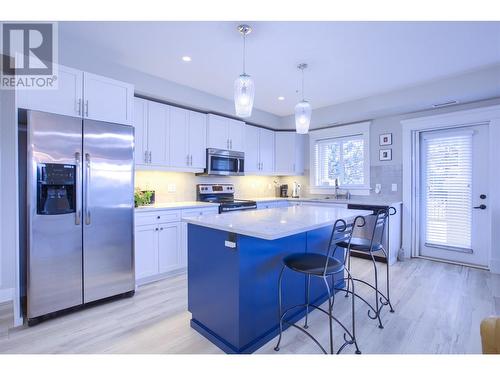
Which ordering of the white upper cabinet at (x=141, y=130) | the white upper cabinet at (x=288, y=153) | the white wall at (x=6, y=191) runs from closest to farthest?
1. the white wall at (x=6, y=191)
2. the white upper cabinet at (x=141, y=130)
3. the white upper cabinet at (x=288, y=153)

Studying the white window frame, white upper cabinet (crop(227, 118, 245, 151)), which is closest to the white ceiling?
white upper cabinet (crop(227, 118, 245, 151))

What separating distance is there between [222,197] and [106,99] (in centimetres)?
242

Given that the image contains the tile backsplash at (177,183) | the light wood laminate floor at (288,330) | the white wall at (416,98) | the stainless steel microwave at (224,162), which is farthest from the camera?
the stainless steel microwave at (224,162)

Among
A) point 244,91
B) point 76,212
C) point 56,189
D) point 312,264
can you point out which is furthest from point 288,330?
point 56,189

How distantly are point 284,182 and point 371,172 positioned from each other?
1893 mm

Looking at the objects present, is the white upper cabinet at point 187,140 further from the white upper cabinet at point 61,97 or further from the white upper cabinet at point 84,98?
the white upper cabinet at point 61,97

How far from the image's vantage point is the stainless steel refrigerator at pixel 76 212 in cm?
215

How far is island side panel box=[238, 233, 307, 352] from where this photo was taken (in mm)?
1758

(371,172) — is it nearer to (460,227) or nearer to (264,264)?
(460,227)

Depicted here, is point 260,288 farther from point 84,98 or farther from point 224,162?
point 224,162

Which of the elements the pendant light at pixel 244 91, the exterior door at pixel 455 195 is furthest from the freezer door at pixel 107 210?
the exterior door at pixel 455 195

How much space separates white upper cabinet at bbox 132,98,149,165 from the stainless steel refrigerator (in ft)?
1.76

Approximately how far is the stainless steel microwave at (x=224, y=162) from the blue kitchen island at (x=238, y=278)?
2.01m

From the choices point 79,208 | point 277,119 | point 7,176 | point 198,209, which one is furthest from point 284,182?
point 7,176
